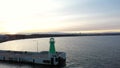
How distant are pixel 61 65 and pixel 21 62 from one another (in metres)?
11.1

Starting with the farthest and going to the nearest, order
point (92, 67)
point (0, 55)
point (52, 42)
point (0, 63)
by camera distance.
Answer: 1. point (0, 55)
2. point (0, 63)
3. point (52, 42)
4. point (92, 67)

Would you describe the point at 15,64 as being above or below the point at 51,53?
below

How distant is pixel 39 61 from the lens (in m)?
48.4

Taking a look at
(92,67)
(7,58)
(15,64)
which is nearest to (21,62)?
(15,64)

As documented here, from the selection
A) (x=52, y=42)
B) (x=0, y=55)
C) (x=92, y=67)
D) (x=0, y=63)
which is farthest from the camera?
(x=0, y=55)

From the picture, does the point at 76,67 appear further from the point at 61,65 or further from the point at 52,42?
the point at 52,42

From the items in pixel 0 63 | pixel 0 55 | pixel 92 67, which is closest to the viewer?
pixel 92 67

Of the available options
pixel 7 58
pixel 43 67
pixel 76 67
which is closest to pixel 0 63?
pixel 7 58

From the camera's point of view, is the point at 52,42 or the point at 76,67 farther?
the point at 52,42

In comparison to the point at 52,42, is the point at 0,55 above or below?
below

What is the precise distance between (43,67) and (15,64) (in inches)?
364

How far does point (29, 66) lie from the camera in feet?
158

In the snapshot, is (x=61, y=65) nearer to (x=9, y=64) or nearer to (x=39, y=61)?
(x=39, y=61)

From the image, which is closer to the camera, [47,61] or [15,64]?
[47,61]
